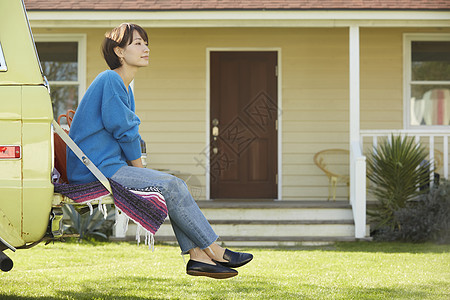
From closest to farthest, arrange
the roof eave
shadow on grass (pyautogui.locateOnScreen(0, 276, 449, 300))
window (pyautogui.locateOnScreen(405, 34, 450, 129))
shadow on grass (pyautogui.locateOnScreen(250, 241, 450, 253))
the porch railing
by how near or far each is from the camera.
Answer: shadow on grass (pyautogui.locateOnScreen(0, 276, 449, 300)) → shadow on grass (pyautogui.locateOnScreen(250, 241, 450, 253)) → the porch railing → the roof eave → window (pyautogui.locateOnScreen(405, 34, 450, 129))

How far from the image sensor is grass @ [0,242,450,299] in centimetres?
516

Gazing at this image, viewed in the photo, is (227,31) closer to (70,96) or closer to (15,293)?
(70,96)

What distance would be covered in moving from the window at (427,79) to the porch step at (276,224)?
7.69 ft

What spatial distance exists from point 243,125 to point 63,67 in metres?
3.08

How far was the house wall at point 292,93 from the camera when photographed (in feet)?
34.7

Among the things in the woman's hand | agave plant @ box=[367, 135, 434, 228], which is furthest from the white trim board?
the woman's hand

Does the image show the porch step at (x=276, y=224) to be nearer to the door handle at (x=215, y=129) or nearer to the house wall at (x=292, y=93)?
the house wall at (x=292, y=93)

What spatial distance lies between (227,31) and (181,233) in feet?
22.9

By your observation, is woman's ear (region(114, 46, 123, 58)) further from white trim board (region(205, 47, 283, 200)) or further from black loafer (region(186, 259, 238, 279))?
white trim board (region(205, 47, 283, 200))

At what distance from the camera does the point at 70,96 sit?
10664 mm

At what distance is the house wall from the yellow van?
22.4 feet

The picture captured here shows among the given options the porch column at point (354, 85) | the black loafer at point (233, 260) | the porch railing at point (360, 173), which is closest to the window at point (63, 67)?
the porch column at point (354, 85)

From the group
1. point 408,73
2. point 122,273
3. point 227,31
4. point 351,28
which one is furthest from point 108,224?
point 408,73

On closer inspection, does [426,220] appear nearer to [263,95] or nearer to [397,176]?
[397,176]
